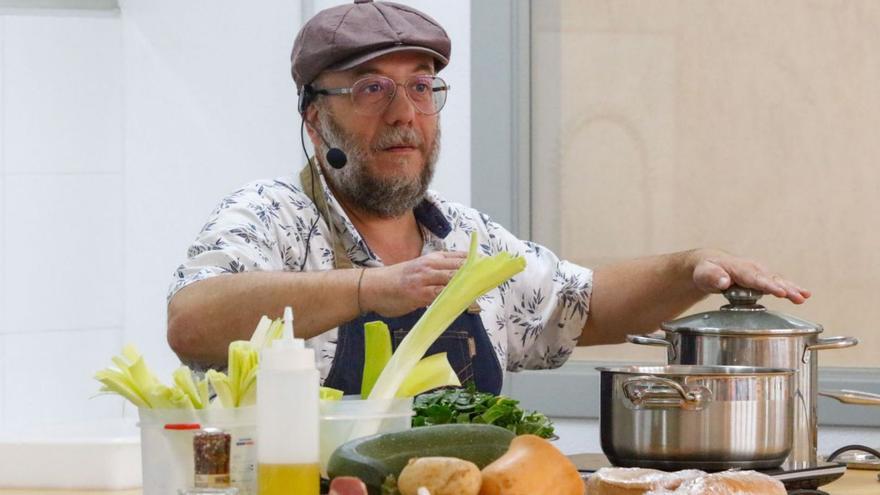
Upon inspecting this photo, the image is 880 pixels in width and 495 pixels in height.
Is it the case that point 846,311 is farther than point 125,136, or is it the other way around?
point 125,136

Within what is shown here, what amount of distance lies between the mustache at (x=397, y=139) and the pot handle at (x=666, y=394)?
955 millimetres

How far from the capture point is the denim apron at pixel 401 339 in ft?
7.71

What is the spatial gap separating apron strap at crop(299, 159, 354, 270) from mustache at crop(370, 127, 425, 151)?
0.39 feet

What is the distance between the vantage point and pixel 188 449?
1367mm

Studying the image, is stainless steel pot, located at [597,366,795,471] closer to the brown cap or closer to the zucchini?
A: the zucchini

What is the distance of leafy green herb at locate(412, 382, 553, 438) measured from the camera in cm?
167

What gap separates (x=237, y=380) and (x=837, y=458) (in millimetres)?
1036

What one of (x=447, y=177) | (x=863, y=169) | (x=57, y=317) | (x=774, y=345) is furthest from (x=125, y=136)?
(x=774, y=345)

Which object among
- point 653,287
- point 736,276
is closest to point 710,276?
point 736,276

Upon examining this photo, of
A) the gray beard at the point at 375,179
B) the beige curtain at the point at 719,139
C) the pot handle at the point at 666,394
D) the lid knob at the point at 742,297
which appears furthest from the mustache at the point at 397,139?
the pot handle at the point at 666,394

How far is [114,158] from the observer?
10.7ft

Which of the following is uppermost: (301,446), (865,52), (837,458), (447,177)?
(865,52)

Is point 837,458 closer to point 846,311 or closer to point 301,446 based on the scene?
point 846,311

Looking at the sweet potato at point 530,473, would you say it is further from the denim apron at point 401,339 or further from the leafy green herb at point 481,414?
the denim apron at point 401,339
